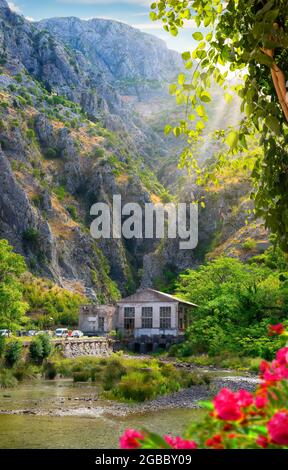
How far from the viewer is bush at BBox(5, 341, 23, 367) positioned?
36469mm

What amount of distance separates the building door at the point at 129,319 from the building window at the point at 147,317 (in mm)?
1456

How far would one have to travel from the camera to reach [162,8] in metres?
5.40

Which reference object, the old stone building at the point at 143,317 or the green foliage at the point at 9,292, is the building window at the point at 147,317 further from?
the green foliage at the point at 9,292

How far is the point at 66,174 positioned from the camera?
358ft

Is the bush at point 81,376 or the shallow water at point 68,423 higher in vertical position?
the shallow water at point 68,423

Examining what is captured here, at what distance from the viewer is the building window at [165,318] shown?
2664 inches

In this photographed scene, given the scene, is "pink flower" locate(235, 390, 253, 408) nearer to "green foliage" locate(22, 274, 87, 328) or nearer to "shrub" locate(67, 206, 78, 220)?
"green foliage" locate(22, 274, 87, 328)

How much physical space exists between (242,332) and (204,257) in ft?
252

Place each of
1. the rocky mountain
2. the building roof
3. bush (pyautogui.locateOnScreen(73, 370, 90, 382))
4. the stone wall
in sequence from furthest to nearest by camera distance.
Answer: the rocky mountain, the building roof, the stone wall, bush (pyautogui.locateOnScreen(73, 370, 90, 382))

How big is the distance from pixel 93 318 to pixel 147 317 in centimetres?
708

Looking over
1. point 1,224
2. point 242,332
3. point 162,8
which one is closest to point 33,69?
point 1,224

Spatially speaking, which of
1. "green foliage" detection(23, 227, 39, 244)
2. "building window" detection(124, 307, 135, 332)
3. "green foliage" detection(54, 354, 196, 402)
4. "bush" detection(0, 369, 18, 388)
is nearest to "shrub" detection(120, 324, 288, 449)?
"green foliage" detection(54, 354, 196, 402)

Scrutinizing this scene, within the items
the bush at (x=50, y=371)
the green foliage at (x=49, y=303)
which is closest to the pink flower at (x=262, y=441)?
the bush at (x=50, y=371)

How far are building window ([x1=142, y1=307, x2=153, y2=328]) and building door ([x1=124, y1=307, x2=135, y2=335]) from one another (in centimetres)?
146
